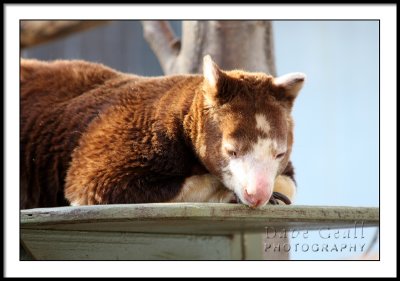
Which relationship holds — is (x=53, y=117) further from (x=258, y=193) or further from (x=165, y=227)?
(x=258, y=193)

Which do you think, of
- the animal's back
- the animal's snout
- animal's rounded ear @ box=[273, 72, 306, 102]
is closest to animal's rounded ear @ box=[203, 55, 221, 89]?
animal's rounded ear @ box=[273, 72, 306, 102]

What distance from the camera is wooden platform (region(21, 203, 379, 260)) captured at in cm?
316

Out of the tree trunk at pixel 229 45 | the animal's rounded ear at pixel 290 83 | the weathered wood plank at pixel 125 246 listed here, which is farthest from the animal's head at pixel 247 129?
the tree trunk at pixel 229 45

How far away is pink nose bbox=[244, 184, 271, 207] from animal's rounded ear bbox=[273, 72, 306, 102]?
606mm

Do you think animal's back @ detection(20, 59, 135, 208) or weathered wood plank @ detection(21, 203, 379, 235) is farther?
animal's back @ detection(20, 59, 135, 208)

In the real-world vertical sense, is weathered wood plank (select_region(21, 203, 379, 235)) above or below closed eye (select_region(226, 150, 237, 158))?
below

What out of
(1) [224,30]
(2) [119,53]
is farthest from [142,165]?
(2) [119,53]

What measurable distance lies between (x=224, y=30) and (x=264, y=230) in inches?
79.3

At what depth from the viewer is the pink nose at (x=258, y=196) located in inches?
132

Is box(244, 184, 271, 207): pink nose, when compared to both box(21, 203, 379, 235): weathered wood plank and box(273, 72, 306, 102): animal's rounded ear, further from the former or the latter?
box(273, 72, 306, 102): animal's rounded ear

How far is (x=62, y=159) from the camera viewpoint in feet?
13.5

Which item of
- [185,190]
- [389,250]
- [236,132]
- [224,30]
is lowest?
[389,250]

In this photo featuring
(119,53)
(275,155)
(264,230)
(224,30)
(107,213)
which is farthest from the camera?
(119,53)

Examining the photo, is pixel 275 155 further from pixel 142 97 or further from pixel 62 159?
pixel 62 159
